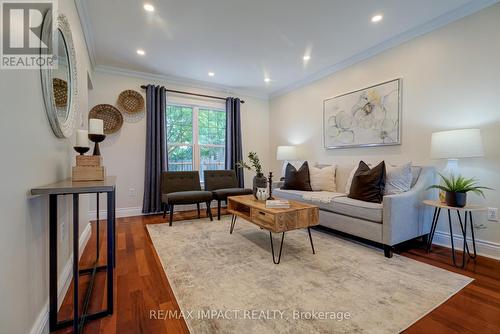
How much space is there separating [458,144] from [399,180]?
64 centimetres

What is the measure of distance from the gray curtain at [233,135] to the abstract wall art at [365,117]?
1761 mm

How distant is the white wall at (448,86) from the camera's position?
226cm

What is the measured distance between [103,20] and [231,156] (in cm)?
290

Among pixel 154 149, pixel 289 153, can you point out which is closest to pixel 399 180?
pixel 289 153

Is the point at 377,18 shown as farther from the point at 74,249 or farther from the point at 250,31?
the point at 74,249

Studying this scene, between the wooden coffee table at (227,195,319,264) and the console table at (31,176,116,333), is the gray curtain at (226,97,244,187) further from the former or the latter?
the console table at (31,176,116,333)

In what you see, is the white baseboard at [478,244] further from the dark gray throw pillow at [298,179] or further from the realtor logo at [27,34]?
the realtor logo at [27,34]

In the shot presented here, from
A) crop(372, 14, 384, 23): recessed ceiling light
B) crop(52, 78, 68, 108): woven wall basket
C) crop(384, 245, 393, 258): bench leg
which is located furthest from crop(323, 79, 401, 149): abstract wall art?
crop(52, 78, 68, 108): woven wall basket

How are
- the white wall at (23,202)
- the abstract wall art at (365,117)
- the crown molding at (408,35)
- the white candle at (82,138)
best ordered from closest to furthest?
the white wall at (23,202) → the white candle at (82,138) → the crown molding at (408,35) → the abstract wall art at (365,117)

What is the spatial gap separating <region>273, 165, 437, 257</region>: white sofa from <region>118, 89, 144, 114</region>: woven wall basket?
11.0 ft

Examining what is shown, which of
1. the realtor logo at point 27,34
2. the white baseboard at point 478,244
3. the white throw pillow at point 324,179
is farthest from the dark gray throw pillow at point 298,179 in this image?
the realtor logo at point 27,34

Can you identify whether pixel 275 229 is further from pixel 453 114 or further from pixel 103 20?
pixel 103 20

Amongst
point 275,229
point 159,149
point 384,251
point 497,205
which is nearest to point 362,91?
point 497,205

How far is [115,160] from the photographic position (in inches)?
151
